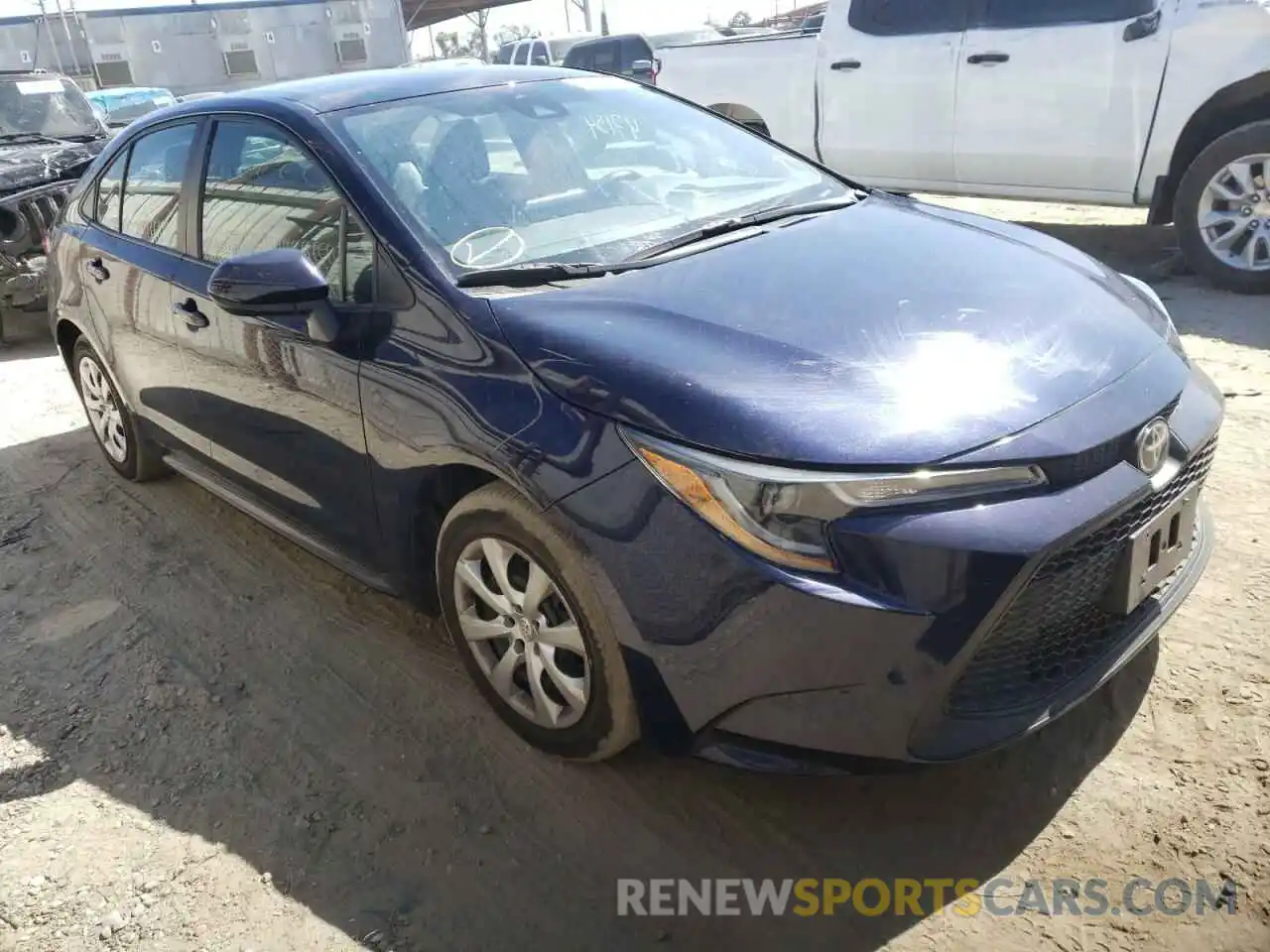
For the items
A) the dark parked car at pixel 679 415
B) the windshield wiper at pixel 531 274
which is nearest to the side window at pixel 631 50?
the dark parked car at pixel 679 415

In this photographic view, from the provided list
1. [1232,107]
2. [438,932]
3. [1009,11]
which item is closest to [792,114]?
[1009,11]

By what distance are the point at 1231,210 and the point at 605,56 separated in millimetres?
13313

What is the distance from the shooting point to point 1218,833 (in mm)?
2203

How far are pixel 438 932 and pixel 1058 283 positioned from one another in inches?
86.3

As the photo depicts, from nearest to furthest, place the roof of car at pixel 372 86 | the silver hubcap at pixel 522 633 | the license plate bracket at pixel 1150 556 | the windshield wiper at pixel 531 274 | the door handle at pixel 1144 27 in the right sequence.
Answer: the license plate bracket at pixel 1150 556 → the silver hubcap at pixel 522 633 → the windshield wiper at pixel 531 274 → the roof of car at pixel 372 86 → the door handle at pixel 1144 27

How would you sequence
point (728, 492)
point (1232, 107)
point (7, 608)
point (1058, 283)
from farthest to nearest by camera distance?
point (1232, 107) < point (7, 608) < point (1058, 283) < point (728, 492)

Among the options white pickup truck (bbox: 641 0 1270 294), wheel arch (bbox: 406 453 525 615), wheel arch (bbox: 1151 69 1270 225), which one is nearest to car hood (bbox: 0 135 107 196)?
white pickup truck (bbox: 641 0 1270 294)

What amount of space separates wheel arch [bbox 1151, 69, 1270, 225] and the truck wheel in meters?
0.14

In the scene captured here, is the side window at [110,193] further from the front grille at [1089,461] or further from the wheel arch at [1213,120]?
the wheel arch at [1213,120]

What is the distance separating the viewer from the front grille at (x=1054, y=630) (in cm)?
199

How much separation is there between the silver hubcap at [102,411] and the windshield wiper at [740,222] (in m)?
2.91

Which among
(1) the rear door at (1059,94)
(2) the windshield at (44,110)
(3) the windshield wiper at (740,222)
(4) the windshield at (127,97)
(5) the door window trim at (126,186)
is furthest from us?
(4) the windshield at (127,97)

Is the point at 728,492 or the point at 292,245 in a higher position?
the point at 292,245

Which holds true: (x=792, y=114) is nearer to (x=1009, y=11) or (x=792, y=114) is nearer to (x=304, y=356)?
(x=1009, y=11)
